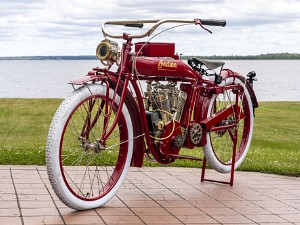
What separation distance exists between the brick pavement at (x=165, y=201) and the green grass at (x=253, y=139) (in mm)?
496

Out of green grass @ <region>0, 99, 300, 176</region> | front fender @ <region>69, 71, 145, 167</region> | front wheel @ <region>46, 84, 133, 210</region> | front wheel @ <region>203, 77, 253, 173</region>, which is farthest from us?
green grass @ <region>0, 99, 300, 176</region>

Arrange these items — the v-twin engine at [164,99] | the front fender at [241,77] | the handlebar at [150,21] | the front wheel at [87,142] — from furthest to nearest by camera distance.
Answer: the front fender at [241,77], the v-twin engine at [164,99], the handlebar at [150,21], the front wheel at [87,142]

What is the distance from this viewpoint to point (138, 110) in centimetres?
598

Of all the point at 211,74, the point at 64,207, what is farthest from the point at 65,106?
the point at 211,74

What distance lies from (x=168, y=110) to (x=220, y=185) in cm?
122

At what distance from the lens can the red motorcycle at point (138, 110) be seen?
5559 millimetres

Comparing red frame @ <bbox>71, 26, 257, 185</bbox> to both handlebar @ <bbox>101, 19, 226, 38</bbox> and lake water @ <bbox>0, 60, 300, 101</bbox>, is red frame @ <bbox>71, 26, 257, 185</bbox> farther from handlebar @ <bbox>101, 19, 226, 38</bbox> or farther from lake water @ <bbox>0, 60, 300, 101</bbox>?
lake water @ <bbox>0, 60, 300, 101</bbox>

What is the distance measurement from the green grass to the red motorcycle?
107 cm

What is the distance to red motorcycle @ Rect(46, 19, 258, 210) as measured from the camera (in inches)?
219

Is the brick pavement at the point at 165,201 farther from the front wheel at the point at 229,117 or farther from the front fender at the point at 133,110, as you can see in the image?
the front fender at the point at 133,110

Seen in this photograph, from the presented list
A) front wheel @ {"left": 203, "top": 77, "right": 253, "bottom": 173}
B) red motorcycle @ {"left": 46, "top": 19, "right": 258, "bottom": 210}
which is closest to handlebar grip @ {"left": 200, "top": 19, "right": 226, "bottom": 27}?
red motorcycle @ {"left": 46, "top": 19, "right": 258, "bottom": 210}

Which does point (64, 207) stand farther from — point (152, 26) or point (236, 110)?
point (236, 110)

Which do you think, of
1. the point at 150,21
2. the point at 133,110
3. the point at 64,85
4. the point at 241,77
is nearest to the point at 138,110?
the point at 133,110

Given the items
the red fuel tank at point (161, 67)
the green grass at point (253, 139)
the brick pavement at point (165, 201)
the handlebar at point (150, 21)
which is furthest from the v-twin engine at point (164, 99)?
the green grass at point (253, 139)
